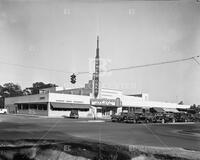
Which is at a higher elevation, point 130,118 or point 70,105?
point 70,105

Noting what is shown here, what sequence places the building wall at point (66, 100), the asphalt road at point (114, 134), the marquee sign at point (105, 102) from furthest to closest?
the marquee sign at point (105, 102) → the building wall at point (66, 100) → the asphalt road at point (114, 134)

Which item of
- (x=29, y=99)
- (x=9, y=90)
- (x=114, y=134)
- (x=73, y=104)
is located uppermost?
(x=9, y=90)

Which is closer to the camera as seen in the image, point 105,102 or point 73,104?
point 73,104

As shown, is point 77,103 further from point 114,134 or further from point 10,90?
point 10,90

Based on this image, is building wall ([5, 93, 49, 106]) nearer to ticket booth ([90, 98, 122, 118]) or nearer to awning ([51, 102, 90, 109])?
awning ([51, 102, 90, 109])

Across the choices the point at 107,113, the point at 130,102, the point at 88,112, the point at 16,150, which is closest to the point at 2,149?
the point at 16,150

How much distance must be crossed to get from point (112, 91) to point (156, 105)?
15980 mm

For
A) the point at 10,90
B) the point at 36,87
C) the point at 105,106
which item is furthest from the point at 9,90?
the point at 105,106

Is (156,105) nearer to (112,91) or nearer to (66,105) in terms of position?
(112,91)

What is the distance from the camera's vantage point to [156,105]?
8419 centimetres

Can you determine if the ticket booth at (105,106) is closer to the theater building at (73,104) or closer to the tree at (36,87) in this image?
the theater building at (73,104)

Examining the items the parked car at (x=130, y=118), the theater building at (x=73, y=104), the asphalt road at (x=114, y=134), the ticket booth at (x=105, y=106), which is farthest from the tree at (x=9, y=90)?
Answer: the asphalt road at (x=114, y=134)

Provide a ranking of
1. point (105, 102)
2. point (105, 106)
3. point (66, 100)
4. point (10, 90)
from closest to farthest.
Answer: point (66, 100) < point (105, 102) < point (105, 106) < point (10, 90)

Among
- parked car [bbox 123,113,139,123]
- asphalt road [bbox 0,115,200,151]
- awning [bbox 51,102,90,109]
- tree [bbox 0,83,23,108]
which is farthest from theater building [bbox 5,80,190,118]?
tree [bbox 0,83,23,108]
